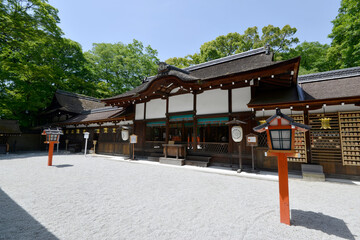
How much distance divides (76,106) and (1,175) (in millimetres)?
14384

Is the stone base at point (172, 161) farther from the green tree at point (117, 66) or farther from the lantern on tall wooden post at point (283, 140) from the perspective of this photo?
the green tree at point (117, 66)

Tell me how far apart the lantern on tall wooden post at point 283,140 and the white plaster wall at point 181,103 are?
6059mm

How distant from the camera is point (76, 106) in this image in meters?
18.7

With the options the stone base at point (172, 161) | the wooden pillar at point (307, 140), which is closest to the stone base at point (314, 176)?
the wooden pillar at point (307, 140)

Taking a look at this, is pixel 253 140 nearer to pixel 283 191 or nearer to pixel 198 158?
pixel 198 158

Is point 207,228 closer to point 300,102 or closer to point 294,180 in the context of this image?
point 294,180

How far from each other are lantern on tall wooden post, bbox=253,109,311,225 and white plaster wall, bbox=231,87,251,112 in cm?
447

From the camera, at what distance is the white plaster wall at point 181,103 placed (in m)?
9.20

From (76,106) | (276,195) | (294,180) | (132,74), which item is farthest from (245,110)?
(132,74)

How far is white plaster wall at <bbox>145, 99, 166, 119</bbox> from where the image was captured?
408 inches

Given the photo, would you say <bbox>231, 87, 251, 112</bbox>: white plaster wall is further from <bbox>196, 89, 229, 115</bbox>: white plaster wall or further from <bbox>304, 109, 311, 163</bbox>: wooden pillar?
<bbox>304, 109, 311, 163</bbox>: wooden pillar

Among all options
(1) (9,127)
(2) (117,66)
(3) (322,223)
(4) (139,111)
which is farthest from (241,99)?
(2) (117,66)

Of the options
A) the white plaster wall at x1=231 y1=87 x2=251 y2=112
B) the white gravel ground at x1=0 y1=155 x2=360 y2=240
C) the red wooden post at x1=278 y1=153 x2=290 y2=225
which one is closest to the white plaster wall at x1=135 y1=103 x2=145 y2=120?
the white plaster wall at x1=231 y1=87 x2=251 y2=112

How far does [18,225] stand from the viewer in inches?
105
